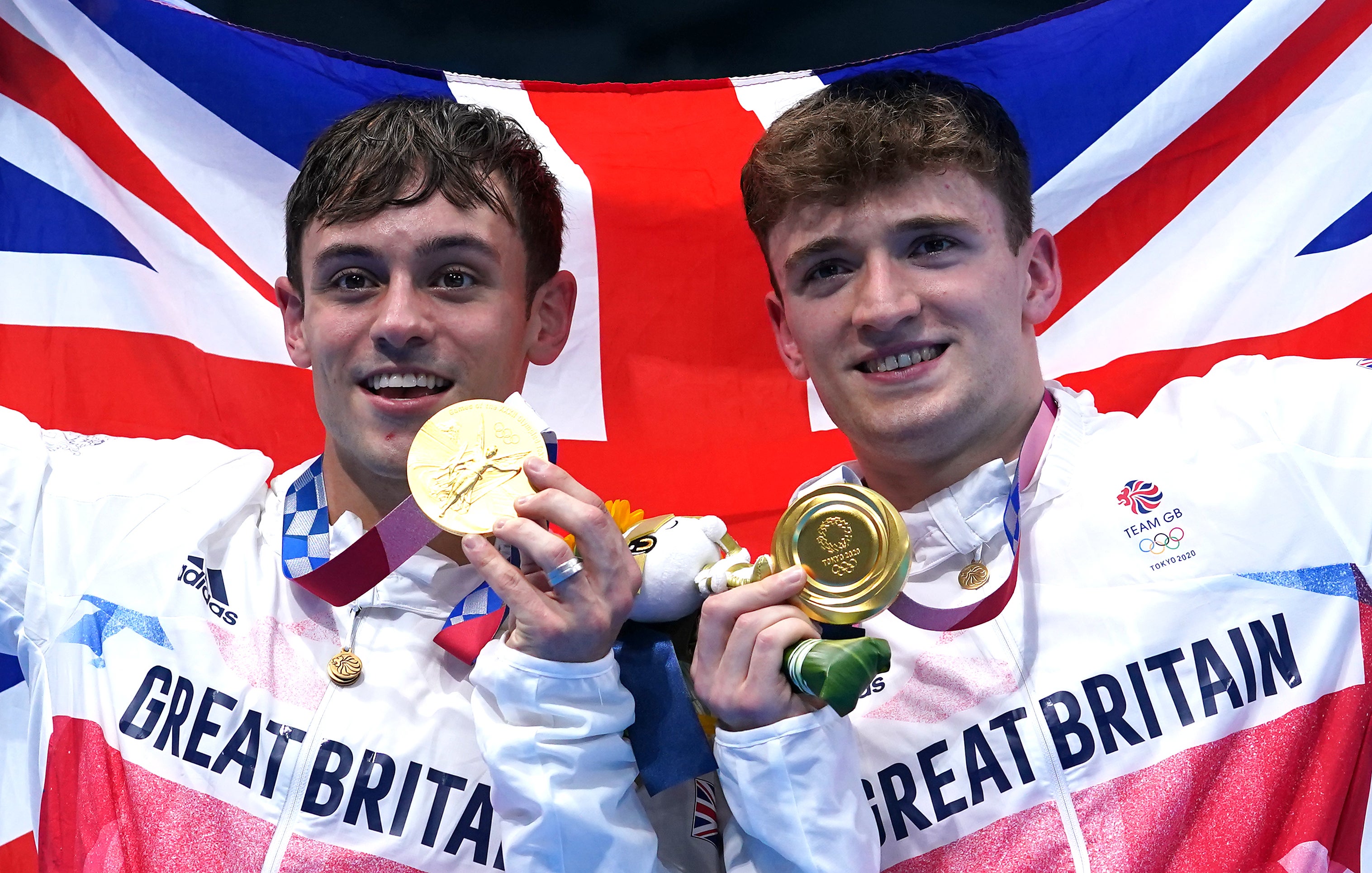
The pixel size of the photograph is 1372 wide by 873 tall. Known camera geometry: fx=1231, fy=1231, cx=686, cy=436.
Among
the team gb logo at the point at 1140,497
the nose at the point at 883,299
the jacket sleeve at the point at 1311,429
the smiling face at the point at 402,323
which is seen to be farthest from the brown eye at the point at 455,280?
the jacket sleeve at the point at 1311,429

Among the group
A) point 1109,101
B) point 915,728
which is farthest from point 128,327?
point 1109,101

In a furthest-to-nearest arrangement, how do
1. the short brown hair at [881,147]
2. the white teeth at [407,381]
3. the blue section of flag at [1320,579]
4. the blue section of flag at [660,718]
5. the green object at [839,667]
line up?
the short brown hair at [881,147], the white teeth at [407,381], the blue section of flag at [1320,579], the blue section of flag at [660,718], the green object at [839,667]

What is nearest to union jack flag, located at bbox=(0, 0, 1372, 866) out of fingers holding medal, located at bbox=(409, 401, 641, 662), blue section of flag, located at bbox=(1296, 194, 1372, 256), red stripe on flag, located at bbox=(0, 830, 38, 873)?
blue section of flag, located at bbox=(1296, 194, 1372, 256)

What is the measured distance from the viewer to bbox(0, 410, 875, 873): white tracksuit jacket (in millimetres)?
2324

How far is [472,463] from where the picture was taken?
8.07 feet

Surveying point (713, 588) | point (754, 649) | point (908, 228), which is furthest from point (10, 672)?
point (908, 228)

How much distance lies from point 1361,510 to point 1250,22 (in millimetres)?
1733

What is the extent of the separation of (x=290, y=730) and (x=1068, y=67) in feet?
9.80

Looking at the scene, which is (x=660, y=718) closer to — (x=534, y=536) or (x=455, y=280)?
(x=534, y=536)

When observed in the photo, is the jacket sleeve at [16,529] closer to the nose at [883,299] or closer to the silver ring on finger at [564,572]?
the silver ring on finger at [564,572]

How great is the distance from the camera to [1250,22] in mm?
3631

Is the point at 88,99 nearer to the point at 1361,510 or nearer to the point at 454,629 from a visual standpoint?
the point at 454,629

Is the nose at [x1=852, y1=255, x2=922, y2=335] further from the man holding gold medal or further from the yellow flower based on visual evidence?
the man holding gold medal

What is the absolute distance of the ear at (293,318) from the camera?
3.06 metres
